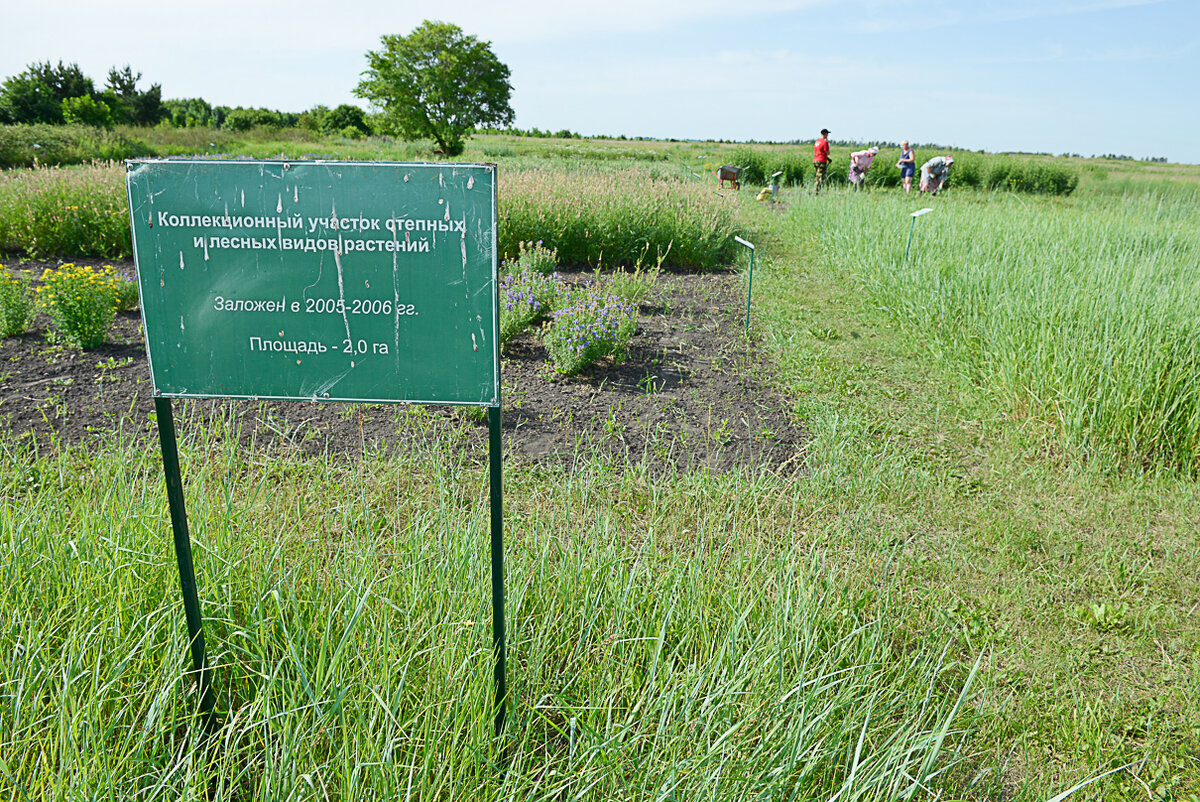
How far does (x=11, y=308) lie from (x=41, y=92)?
36.7m

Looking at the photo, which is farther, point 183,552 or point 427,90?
point 427,90

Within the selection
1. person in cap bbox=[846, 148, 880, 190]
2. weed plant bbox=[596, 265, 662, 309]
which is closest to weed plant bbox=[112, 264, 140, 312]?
weed plant bbox=[596, 265, 662, 309]

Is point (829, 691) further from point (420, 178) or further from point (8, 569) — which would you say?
point (8, 569)

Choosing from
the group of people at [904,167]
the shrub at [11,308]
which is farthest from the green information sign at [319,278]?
the group of people at [904,167]

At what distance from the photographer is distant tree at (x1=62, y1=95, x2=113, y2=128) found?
30375mm

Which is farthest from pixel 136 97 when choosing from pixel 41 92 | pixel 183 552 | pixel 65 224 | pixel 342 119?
pixel 183 552

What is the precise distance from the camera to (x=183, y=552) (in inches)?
73.1

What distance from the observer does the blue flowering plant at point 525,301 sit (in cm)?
553

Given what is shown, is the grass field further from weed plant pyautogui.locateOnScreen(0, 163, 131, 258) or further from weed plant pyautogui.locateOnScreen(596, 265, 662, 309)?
weed plant pyautogui.locateOnScreen(0, 163, 131, 258)

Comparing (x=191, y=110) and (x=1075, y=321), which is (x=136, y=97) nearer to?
(x=191, y=110)

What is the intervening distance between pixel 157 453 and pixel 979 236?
26.8 feet

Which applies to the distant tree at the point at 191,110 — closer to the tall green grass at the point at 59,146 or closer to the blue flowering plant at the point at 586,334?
the tall green grass at the point at 59,146

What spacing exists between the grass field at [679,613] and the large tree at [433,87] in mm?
39674

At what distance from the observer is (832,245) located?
9.66 meters
